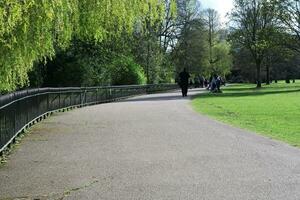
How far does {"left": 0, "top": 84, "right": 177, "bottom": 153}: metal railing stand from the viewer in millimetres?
12305

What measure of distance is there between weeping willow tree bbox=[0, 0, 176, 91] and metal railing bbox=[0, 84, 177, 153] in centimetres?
97

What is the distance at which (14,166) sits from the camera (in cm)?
1014

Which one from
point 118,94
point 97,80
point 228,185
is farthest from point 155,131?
point 97,80

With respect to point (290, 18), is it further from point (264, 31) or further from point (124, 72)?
point (124, 72)

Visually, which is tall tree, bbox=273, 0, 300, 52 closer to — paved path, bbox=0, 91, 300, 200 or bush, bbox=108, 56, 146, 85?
bush, bbox=108, 56, 146, 85

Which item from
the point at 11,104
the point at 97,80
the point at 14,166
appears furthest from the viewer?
the point at 97,80

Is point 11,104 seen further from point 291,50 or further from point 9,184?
point 291,50

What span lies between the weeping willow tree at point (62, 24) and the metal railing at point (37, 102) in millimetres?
968

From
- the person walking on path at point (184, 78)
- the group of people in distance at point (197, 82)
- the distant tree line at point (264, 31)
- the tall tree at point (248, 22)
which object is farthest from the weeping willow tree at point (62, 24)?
the tall tree at point (248, 22)

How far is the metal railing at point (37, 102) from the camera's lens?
12.3 m

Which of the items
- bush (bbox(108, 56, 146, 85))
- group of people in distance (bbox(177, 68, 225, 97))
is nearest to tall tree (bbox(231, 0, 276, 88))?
group of people in distance (bbox(177, 68, 225, 97))

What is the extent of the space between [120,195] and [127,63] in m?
44.7

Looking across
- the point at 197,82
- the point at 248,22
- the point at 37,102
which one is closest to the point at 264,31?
the point at 248,22

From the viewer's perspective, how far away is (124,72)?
52594mm
